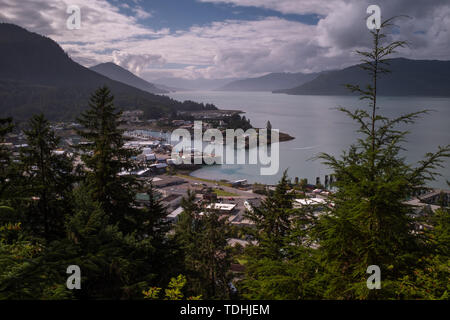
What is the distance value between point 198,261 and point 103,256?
4.79m

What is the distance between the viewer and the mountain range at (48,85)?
81938mm

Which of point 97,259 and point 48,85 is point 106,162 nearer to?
point 97,259

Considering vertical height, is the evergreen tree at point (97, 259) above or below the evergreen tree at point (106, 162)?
below

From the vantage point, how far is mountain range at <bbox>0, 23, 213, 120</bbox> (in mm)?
81938

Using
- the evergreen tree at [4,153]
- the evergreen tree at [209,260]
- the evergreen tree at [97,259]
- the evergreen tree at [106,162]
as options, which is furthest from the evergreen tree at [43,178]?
the evergreen tree at [209,260]

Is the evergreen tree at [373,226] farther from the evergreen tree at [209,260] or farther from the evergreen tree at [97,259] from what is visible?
the evergreen tree at [209,260]

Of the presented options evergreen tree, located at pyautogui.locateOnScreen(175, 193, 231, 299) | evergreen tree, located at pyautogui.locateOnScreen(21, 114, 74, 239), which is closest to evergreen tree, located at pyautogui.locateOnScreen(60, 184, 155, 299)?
evergreen tree, located at pyautogui.locateOnScreen(21, 114, 74, 239)

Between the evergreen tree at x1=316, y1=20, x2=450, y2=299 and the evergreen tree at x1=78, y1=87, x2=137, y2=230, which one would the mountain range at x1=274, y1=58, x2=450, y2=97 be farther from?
the evergreen tree at x1=316, y1=20, x2=450, y2=299

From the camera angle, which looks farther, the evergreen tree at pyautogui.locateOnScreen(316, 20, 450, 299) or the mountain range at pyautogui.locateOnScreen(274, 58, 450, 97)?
the mountain range at pyautogui.locateOnScreen(274, 58, 450, 97)

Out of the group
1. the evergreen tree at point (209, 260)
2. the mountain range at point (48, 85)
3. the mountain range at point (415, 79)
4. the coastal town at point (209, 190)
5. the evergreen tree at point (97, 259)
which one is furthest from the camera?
the mountain range at point (415, 79)

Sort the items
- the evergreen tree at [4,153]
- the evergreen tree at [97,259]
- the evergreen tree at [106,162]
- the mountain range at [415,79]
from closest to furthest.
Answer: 1. the evergreen tree at [4,153]
2. the evergreen tree at [97,259]
3. the evergreen tree at [106,162]
4. the mountain range at [415,79]

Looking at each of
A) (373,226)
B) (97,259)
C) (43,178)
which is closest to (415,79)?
(373,226)
